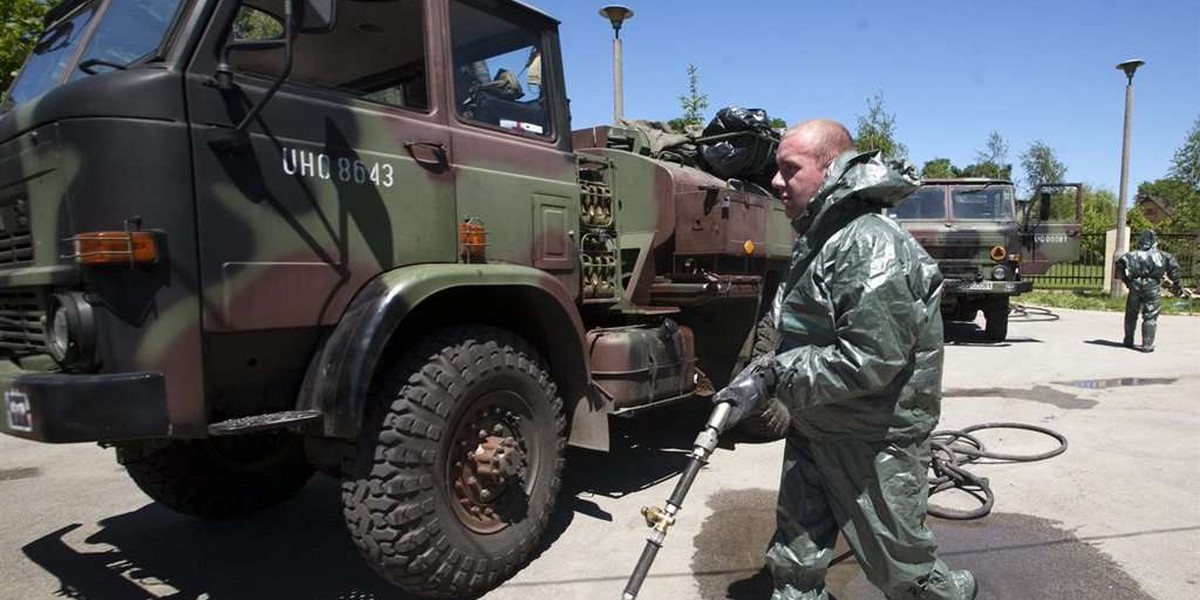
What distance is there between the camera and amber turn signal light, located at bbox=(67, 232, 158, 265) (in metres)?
2.23

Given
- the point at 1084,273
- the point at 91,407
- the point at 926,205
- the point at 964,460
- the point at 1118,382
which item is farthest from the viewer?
the point at 1084,273

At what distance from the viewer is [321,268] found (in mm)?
2723

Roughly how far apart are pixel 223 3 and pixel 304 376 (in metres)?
1.35

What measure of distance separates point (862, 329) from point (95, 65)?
2700mm

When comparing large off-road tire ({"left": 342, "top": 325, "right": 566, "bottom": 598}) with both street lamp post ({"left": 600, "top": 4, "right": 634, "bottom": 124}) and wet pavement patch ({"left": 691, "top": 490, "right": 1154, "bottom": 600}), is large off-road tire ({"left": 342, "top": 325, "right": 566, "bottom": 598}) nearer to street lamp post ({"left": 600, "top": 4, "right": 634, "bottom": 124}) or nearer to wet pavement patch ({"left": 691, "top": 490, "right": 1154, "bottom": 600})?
wet pavement patch ({"left": 691, "top": 490, "right": 1154, "bottom": 600})

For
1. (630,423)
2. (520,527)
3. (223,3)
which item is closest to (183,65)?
(223,3)

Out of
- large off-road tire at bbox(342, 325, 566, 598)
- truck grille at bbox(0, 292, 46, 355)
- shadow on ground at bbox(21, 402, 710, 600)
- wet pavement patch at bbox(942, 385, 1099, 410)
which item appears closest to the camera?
truck grille at bbox(0, 292, 46, 355)

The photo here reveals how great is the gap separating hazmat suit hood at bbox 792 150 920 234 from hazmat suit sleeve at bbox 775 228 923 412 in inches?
5.3

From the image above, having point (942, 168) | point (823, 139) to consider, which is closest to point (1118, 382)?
point (823, 139)

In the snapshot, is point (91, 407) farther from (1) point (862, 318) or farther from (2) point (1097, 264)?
(2) point (1097, 264)

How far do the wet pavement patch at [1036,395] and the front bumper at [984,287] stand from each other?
3315mm

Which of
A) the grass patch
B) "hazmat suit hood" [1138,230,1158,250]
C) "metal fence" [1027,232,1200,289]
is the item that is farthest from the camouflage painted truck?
"metal fence" [1027,232,1200,289]

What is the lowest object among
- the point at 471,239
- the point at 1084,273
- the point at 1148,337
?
the point at 1148,337

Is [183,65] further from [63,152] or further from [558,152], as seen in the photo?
[558,152]
